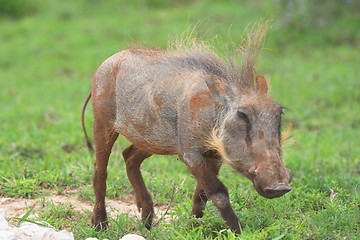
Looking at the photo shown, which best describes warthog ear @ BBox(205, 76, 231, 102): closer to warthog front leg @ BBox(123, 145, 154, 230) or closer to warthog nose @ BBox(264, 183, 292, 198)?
warthog nose @ BBox(264, 183, 292, 198)

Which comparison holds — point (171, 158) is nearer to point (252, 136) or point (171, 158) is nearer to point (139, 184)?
point (139, 184)

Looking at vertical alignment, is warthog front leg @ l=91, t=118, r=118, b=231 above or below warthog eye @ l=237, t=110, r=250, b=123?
below

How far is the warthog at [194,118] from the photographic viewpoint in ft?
13.3

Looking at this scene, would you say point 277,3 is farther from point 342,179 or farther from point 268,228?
point 268,228

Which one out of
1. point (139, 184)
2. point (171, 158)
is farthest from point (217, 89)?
point (171, 158)

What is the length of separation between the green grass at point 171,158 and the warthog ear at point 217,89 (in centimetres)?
52

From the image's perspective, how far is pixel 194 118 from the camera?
4316 mm

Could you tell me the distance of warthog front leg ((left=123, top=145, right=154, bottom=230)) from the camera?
501 cm

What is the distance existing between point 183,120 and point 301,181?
6.82 feet

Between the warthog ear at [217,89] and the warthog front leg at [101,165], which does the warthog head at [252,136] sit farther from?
the warthog front leg at [101,165]

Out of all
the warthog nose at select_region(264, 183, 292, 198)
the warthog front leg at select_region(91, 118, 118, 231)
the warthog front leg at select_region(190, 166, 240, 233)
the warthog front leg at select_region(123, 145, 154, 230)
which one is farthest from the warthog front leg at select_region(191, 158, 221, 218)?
the warthog nose at select_region(264, 183, 292, 198)

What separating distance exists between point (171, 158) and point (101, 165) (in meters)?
2.28

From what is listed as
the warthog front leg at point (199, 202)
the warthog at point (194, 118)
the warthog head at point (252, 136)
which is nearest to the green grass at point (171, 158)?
the warthog front leg at point (199, 202)

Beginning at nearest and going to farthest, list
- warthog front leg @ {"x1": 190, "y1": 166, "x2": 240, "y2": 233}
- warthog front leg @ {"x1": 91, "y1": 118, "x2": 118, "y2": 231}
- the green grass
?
1. warthog front leg @ {"x1": 190, "y1": 166, "x2": 240, "y2": 233}
2. the green grass
3. warthog front leg @ {"x1": 91, "y1": 118, "x2": 118, "y2": 231}
